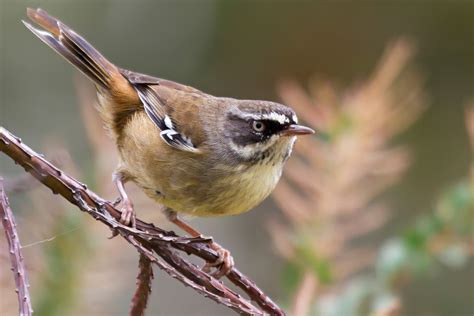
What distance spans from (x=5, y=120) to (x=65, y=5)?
1.35 metres

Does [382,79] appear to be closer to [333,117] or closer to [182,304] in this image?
[333,117]

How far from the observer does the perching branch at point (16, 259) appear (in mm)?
1703

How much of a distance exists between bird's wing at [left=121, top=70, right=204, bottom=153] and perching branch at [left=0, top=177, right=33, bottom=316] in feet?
4.91

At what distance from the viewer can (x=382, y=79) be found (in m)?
3.14

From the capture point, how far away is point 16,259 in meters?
1.78

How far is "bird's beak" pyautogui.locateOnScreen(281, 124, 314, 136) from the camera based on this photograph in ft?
10.5

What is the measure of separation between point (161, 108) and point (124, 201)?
24.2 inches

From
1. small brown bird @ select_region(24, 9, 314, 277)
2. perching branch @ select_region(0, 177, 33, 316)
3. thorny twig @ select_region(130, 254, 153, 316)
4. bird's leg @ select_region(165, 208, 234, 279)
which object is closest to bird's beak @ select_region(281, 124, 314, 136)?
small brown bird @ select_region(24, 9, 314, 277)

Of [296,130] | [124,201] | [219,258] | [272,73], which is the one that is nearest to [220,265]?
[219,258]

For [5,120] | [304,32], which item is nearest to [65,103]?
[5,120]

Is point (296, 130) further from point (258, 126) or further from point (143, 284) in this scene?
point (143, 284)

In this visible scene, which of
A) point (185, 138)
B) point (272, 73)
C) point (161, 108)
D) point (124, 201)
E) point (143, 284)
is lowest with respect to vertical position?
point (143, 284)

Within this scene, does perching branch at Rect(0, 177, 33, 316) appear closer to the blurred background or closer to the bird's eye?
the bird's eye

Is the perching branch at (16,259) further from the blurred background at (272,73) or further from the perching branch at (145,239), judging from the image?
the blurred background at (272,73)
